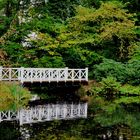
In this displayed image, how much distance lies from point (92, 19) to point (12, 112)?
13.9 meters

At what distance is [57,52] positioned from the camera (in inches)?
1307

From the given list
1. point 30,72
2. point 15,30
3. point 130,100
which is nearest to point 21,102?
point 30,72

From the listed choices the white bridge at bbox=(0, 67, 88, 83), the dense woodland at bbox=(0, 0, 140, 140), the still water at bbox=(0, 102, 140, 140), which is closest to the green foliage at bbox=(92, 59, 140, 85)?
the dense woodland at bbox=(0, 0, 140, 140)

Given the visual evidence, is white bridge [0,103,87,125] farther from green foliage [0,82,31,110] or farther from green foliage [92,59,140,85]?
green foliage [92,59,140,85]

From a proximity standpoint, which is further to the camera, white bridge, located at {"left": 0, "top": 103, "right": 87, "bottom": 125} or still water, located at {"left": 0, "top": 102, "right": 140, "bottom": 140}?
white bridge, located at {"left": 0, "top": 103, "right": 87, "bottom": 125}

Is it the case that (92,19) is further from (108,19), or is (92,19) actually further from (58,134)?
(58,134)

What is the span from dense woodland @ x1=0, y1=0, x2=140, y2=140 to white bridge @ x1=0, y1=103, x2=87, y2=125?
11.2ft

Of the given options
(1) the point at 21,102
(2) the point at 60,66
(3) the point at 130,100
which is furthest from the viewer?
(2) the point at 60,66

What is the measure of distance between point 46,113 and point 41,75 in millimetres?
6815

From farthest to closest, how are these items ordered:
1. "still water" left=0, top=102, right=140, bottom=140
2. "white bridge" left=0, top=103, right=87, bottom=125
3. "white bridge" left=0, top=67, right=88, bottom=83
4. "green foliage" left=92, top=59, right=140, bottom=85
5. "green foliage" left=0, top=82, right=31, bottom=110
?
"green foliage" left=92, top=59, right=140, bottom=85, "white bridge" left=0, top=67, right=88, bottom=83, "green foliage" left=0, top=82, right=31, bottom=110, "white bridge" left=0, top=103, right=87, bottom=125, "still water" left=0, top=102, right=140, bottom=140

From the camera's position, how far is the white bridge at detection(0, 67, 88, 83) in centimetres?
2786

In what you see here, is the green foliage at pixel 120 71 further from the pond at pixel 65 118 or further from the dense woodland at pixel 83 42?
the pond at pixel 65 118

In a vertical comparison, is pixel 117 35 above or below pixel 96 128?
above

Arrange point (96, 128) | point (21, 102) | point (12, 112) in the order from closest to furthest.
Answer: point (96, 128)
point (12, 112)
point (21, 102)
